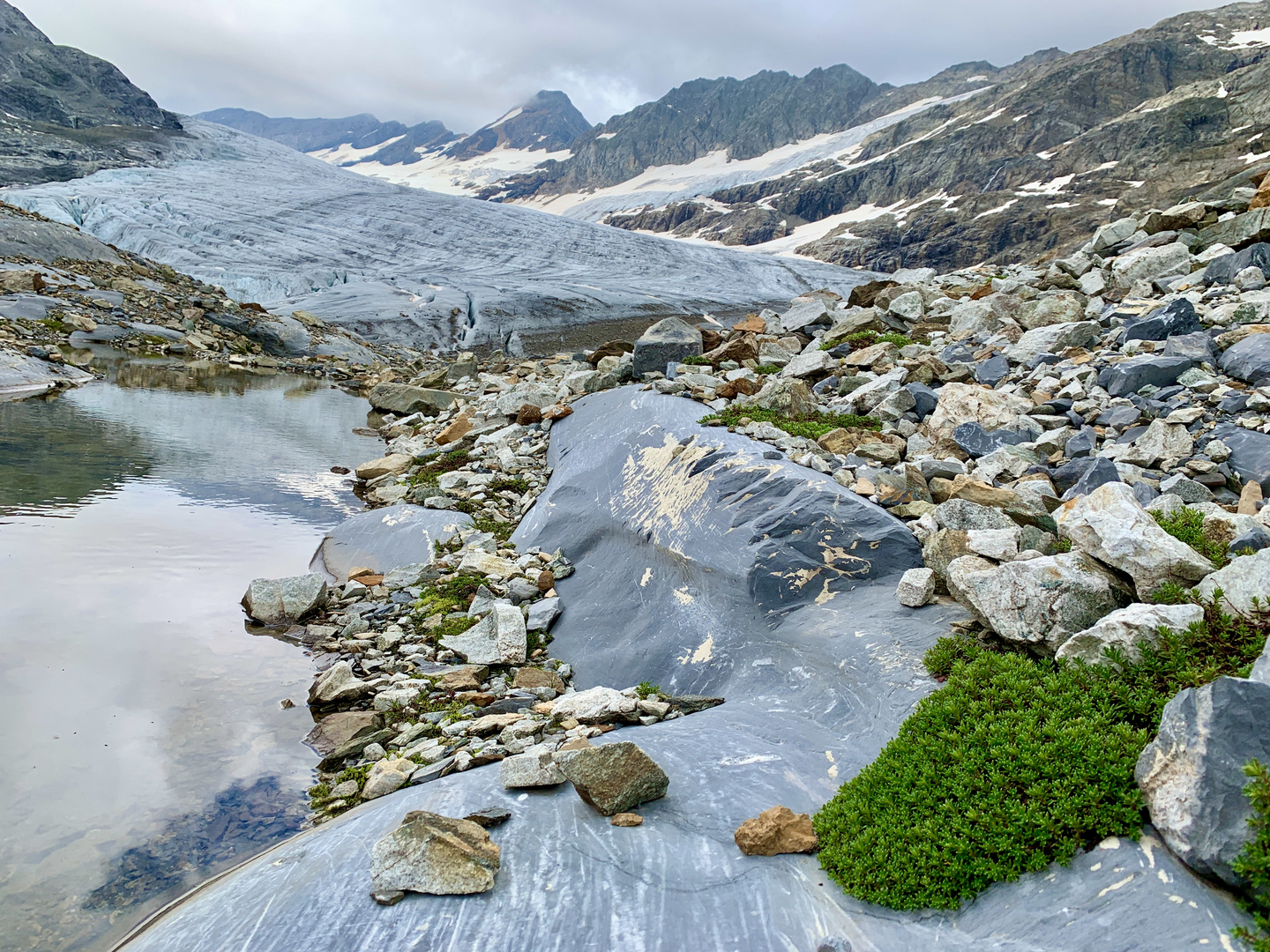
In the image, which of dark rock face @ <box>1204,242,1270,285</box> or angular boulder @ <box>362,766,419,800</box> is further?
dark rock face @ <box>1204,242,1270,285</box>

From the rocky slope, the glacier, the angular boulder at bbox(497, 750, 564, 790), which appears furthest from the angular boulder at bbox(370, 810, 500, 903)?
the rocky slope

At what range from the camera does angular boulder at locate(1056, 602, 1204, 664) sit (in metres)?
4.81

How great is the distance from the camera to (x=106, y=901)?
5.22 metres

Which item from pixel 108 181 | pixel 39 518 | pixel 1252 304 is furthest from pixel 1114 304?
pixel 108 181

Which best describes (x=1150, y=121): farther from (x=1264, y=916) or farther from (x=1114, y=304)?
(x=1264, y=916)

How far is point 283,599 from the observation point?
33.0 feet

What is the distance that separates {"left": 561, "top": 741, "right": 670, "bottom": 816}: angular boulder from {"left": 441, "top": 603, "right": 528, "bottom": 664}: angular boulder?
12.8 ft

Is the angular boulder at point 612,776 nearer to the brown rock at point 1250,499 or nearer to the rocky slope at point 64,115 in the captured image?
the brown rock at point 1250,499

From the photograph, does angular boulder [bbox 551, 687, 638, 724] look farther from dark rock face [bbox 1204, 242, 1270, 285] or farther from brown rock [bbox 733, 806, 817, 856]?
dark rock face [bbox 1204, 242, 1270, 285]

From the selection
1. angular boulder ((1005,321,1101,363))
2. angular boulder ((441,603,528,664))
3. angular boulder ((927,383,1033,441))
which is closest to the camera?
angular boulder ((441,603,528,664))

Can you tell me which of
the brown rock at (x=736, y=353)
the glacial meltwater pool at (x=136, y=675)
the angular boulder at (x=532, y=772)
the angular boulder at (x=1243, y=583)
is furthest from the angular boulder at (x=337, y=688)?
the brown rock at (x=736, y=353)

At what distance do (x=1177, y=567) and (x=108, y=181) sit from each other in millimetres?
82935

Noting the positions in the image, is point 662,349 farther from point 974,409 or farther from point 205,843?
point 205,843

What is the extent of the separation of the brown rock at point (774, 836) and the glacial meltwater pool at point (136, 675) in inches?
163
